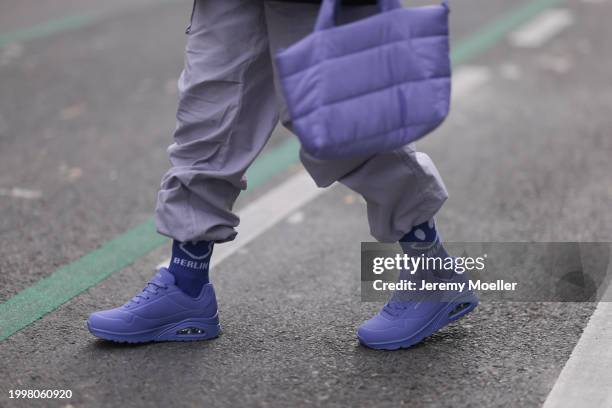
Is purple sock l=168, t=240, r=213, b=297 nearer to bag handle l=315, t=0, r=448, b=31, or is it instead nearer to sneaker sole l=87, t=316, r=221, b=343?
sneaker sole l=87, t=316, r=221, b=343

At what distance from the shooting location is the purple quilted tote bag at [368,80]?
2.43m

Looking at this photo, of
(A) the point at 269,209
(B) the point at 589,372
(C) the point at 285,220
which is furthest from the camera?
(A) the point at 269,209

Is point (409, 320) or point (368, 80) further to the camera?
point (409, 320)

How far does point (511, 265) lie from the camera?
3686mm

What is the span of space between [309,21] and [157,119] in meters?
3.05

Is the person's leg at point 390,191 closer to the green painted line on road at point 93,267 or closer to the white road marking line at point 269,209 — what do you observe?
the white road marking line at point 269,209

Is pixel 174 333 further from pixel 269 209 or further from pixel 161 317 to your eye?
pixel 269 209

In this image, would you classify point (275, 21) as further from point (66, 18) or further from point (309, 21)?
point (66, 18)

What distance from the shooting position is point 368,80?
2.49 metres

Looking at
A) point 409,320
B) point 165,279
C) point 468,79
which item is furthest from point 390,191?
point 468,79

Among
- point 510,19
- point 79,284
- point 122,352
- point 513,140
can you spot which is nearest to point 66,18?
point 510,19

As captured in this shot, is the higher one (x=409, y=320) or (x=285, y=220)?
(x=409, y=320)

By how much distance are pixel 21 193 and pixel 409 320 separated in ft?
7.26

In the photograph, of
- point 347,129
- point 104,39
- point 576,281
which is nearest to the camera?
point 347,129
